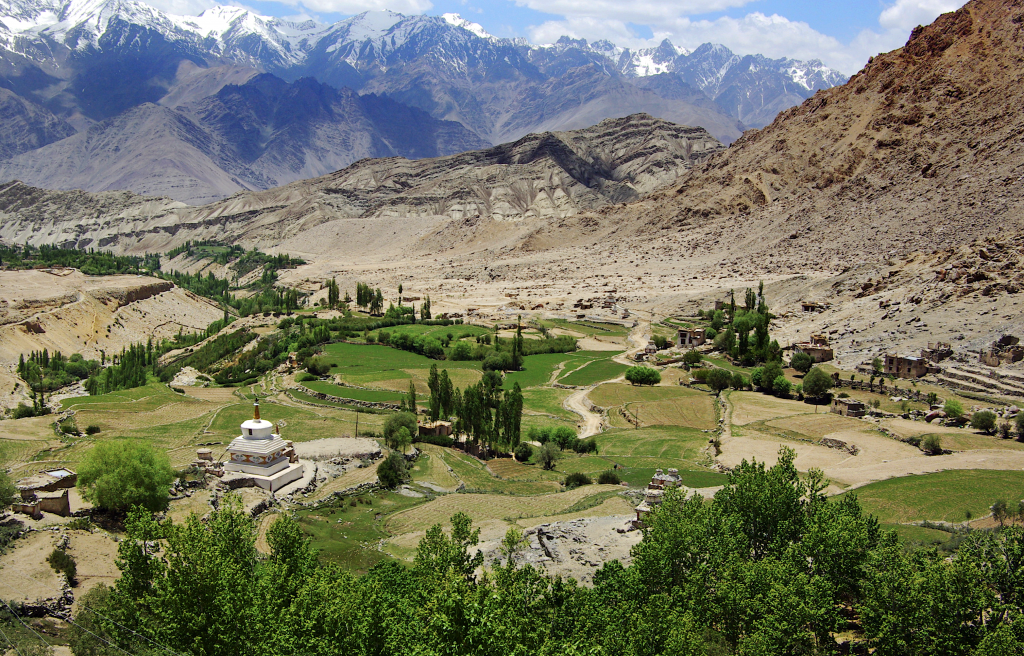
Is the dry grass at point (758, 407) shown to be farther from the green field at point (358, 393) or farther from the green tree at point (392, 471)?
the green field at point (358, 393)

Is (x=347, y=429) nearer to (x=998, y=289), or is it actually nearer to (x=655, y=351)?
(x=655, y=351)

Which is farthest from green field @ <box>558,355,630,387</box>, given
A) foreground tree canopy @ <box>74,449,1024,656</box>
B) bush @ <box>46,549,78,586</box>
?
bush @ <box>46,549,78,586</box>

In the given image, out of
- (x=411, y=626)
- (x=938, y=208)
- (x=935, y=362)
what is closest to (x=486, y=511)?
(x=411, y=626)

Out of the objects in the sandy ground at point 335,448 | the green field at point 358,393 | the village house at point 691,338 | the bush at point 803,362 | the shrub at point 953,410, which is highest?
the village house at point 691,338

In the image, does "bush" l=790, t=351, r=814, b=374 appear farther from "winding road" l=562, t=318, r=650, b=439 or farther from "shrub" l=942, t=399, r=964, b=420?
"shrub" l=942, t=399, r=964, b=420

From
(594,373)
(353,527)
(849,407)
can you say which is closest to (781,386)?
(849,407)

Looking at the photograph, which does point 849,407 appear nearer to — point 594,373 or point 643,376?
point 643,376

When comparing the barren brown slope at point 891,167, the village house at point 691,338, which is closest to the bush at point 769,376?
the village house at point 691,338
